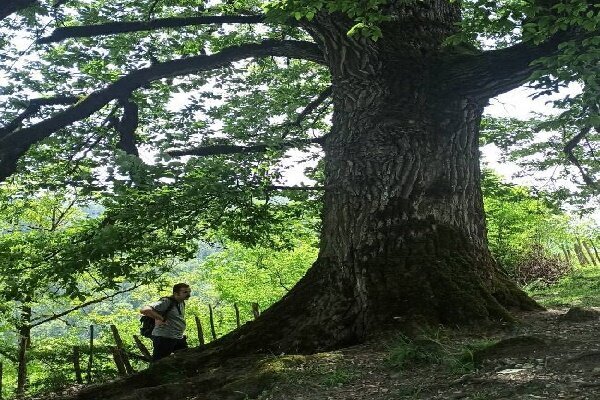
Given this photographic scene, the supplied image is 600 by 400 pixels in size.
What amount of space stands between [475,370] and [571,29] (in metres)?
3.54

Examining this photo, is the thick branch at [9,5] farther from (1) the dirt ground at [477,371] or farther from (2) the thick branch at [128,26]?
(1) the dirt ground at [477,371]

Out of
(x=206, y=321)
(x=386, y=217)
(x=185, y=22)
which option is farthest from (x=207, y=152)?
(x=206, y=321)

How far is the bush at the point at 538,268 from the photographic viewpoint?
54.7ft

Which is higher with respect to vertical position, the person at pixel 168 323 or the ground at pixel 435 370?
the person at pixel 168 323

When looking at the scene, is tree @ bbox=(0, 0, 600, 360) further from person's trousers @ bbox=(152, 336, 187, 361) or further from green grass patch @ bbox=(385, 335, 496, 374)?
person's trousers @ bbox=(152, 336, 187, 361)

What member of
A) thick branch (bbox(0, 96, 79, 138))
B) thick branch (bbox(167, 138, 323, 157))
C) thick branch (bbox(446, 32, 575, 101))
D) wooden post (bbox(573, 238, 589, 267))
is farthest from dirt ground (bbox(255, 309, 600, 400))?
wooden post (bbox(573, 238, 589, 267))

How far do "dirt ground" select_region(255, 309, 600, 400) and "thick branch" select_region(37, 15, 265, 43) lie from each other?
524 centimetres

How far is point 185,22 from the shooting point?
293 inches

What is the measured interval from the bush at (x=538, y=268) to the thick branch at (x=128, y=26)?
506 inches

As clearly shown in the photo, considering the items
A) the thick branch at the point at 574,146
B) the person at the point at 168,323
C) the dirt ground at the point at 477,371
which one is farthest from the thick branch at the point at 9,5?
the thick branch at the point at 574,146

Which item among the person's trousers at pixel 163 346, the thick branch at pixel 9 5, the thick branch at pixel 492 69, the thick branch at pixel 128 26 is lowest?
the person's trousers at pixel 163 346

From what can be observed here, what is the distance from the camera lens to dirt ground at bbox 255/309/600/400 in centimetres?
310

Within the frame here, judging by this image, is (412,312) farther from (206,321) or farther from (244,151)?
(206,321)

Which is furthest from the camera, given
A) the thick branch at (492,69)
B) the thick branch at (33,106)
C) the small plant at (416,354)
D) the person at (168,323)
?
the thick branch at (33,106)
